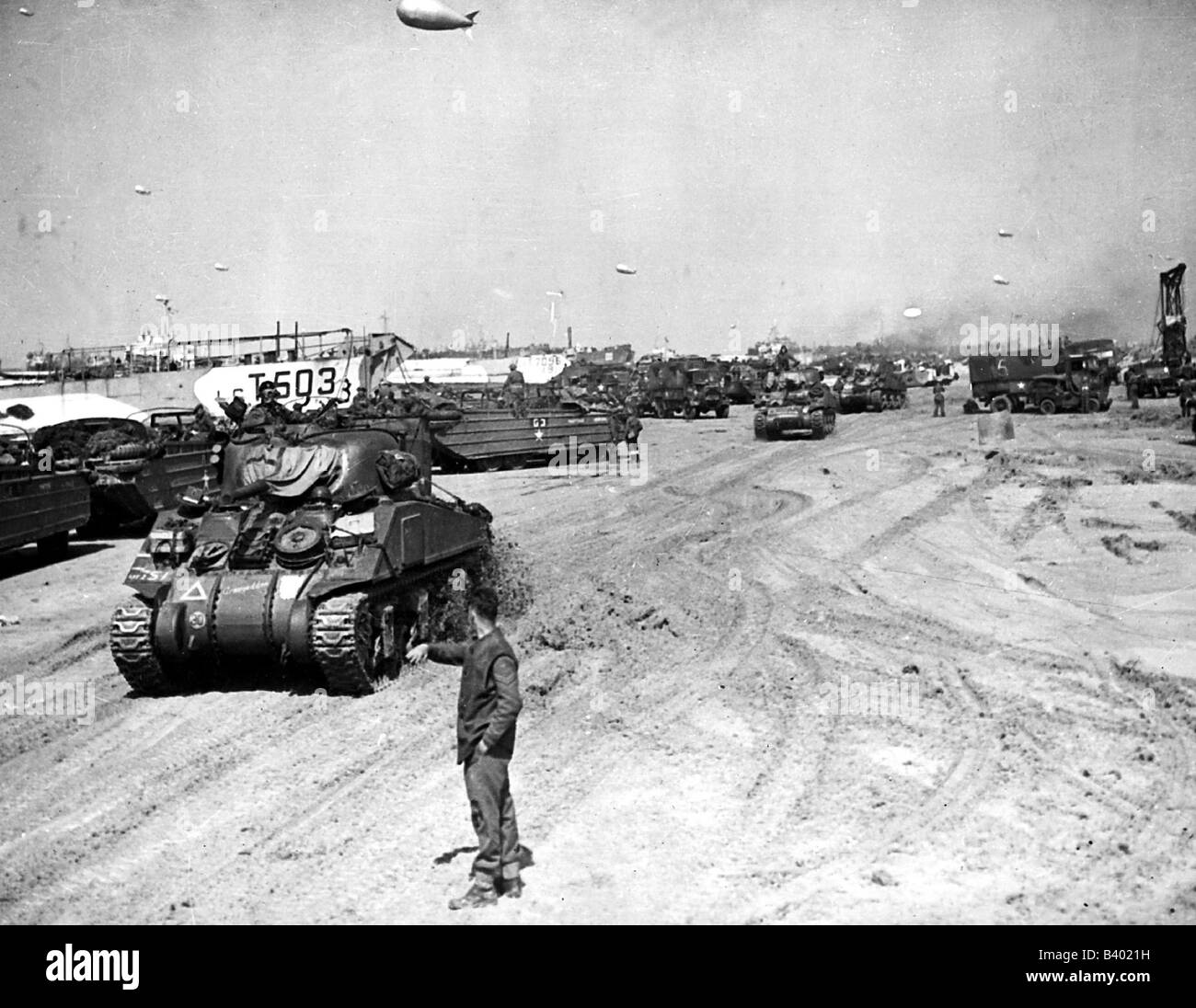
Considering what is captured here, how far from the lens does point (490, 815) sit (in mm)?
5855

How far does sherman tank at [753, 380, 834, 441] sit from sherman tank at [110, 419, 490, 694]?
2011cm

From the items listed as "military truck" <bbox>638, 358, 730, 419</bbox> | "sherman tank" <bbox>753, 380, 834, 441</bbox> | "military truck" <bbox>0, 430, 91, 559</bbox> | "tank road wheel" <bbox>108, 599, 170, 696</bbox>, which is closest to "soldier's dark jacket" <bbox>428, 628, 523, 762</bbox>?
"tank road wheel" <bbox>108, 599, 170, 696</bbox>

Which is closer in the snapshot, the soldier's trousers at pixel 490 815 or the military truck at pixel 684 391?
the soldier's trousers at pixel 490 815

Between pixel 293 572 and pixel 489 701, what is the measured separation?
460cm

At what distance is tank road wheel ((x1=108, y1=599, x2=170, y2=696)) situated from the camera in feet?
32.4

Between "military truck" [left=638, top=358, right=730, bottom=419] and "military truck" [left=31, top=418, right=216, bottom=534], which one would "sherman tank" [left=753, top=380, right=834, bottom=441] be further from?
"military truck" [left=31, top=418, right=216, bottom=534]

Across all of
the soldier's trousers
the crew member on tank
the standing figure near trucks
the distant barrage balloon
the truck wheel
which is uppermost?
the distant barrage balloon

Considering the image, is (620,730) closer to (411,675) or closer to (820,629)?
(411,675)

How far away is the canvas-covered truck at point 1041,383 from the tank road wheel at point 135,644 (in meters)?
28.4

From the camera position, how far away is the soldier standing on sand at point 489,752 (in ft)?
19.1

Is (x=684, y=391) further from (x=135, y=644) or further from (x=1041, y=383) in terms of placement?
(x=135, y=644)

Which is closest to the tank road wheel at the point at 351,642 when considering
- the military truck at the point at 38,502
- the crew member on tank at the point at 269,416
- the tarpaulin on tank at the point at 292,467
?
the tarpaulin on tank at the point at 292,467

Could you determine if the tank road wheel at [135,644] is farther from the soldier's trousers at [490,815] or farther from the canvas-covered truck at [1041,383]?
the canvas-covered truck at [1041,383]
